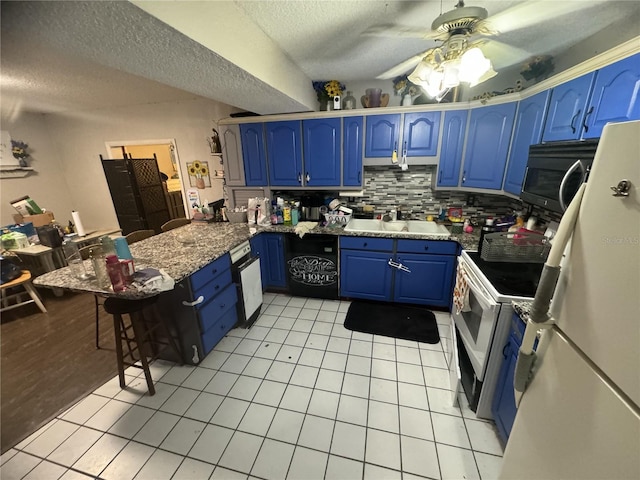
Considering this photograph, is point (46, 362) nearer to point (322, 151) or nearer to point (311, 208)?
point (311, 208)

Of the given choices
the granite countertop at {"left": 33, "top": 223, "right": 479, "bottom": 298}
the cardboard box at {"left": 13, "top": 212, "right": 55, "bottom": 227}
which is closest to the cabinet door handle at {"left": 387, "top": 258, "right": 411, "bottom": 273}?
the granite countertop at {"left": 33, "top": 223, "right": 479, "bottom": 298}

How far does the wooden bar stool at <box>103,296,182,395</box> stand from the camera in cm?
170

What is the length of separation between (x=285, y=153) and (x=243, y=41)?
1435 mm

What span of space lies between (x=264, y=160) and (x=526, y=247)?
102 inches

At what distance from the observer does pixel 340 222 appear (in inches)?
113

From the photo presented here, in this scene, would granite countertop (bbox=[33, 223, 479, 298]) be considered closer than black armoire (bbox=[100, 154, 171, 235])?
Yes

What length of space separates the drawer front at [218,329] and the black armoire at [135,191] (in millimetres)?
2836

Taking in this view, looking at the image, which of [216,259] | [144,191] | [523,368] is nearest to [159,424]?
[216,259]

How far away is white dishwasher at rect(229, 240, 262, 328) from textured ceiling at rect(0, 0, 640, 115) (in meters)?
1.34

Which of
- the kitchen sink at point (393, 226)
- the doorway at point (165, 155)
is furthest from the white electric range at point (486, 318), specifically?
the doorway at point (165, 155)

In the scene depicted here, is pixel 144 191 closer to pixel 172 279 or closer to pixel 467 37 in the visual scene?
pixel 172 279

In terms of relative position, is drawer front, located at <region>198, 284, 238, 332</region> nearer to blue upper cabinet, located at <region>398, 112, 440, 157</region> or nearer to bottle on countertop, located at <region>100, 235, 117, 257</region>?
bottle on countertop, located at <region>100, 235, 117, 257</region>

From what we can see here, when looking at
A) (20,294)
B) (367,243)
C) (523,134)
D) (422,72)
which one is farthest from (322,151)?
(20,294)

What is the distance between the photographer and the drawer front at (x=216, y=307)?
1948 millimetres
